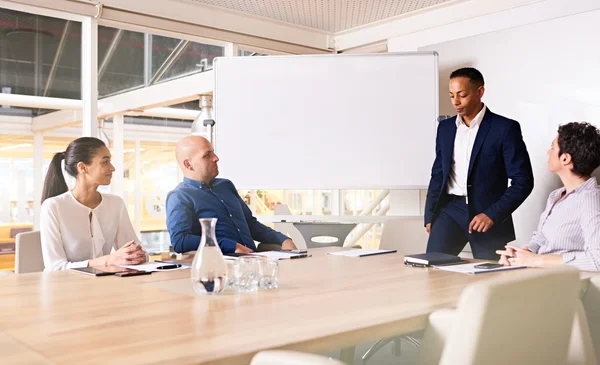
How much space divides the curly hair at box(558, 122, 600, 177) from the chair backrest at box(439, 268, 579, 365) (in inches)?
52.9

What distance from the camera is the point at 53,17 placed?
443 cm

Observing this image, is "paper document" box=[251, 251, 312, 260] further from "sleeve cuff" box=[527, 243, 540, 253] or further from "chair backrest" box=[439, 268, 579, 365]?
"chair backrest" box=[439, 268, 579, 365]

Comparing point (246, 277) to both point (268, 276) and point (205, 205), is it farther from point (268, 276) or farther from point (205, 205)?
point (205, 205)

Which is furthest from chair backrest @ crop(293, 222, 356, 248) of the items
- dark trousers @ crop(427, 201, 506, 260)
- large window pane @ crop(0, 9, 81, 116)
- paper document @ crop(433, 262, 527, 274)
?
paper document @ crop(433, 262, 527, 274)

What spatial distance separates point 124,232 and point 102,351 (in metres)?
1.91

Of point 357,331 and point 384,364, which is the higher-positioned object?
point 357,331

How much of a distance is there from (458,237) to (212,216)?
1.44 meters

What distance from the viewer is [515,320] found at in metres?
1.24

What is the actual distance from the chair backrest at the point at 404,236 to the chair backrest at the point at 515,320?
2196mm

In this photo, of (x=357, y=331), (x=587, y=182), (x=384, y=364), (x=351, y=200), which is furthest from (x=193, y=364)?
(x=351, y=200)

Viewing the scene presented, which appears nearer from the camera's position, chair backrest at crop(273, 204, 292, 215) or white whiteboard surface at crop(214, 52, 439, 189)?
white whiteboard surface at crop(214, 52, 439, 189)

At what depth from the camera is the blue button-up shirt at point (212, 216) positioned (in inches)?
119

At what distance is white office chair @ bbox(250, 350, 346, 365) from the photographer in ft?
3.27

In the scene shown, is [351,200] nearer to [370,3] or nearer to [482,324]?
[370,3]
